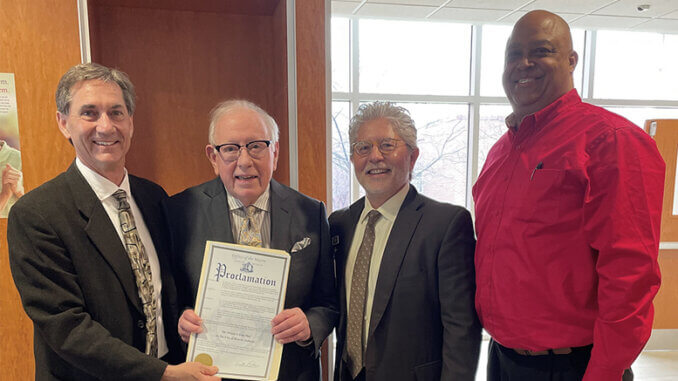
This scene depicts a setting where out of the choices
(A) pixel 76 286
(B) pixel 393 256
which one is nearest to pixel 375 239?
(B) pixel 393 256

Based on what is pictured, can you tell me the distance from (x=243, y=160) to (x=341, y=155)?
426cm

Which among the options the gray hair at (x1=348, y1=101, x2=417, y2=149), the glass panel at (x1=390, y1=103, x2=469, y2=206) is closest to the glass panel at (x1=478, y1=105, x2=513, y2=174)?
the glass panel at (x1=390, y1=103, x2=469, y2=206)

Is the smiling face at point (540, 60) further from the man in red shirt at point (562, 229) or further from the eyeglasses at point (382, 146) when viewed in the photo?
the eyeglasses at point (382, 146)

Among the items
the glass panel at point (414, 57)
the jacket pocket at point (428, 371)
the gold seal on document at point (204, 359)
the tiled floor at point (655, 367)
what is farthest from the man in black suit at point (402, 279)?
the glass panel at point (414, 57)

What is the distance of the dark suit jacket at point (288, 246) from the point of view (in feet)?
5.02

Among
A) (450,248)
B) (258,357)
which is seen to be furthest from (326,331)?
(450,248)

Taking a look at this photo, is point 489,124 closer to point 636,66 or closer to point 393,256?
point 636,66

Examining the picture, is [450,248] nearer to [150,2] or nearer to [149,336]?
[149,336]

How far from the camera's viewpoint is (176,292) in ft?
4.95

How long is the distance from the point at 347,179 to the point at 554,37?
434cm

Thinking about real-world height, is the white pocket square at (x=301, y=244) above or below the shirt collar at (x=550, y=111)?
below

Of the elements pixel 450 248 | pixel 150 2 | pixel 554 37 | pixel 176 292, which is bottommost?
pixel 176 292

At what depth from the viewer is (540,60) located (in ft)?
4.91

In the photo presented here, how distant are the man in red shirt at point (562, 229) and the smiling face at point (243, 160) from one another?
93 centimetres
